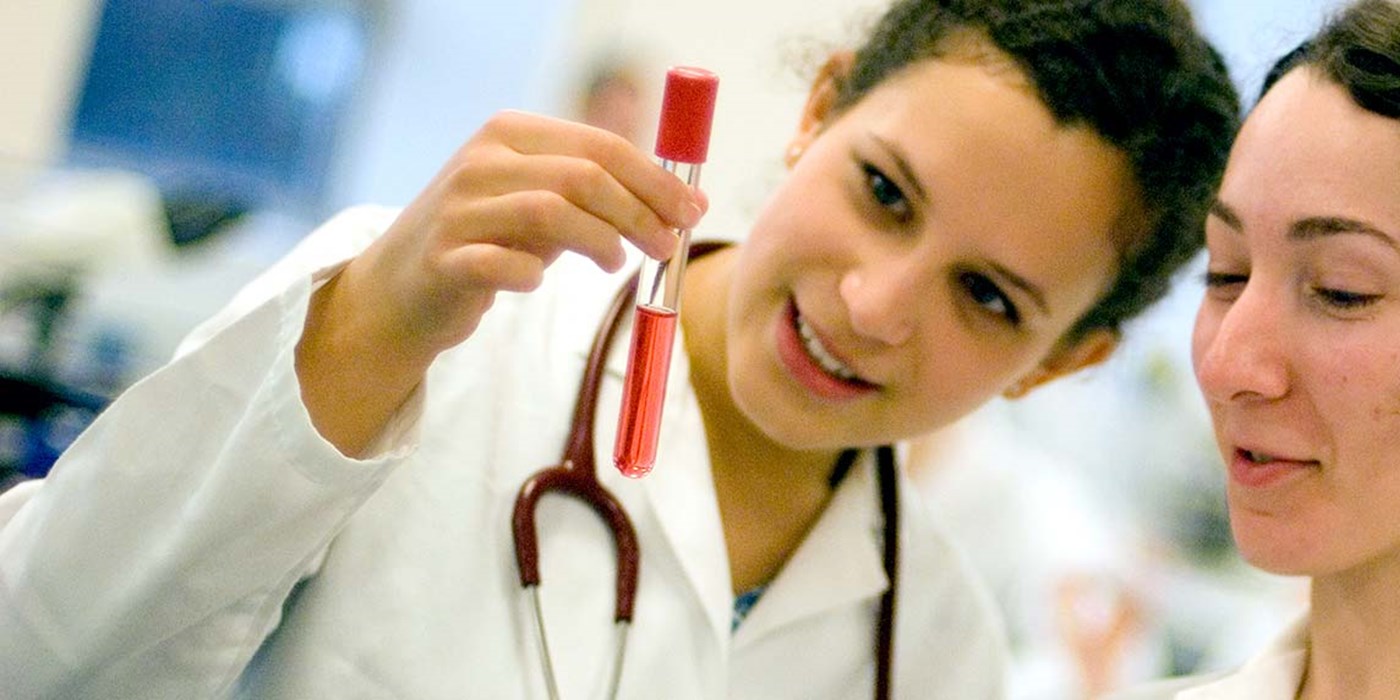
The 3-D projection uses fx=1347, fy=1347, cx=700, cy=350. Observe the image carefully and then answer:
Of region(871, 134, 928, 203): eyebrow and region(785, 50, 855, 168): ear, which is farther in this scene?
region(785, 50, 855, 168): ear

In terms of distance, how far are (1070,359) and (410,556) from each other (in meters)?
0.69

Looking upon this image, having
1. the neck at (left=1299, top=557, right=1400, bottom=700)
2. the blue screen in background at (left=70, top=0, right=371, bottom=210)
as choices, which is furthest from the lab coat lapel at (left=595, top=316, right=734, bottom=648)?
the blue screen in background at (left=70, top=0, right=371, bottom=210)

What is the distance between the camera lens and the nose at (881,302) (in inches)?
43.0

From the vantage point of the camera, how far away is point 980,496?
280 cm

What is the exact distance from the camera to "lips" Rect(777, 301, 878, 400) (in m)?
1.15

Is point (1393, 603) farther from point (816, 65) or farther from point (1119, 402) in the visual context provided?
point (1119, 402)

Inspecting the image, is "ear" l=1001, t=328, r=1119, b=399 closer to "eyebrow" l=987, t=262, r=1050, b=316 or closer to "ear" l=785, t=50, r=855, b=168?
"eyebrow" l=987, t=262, r=1050, b=316

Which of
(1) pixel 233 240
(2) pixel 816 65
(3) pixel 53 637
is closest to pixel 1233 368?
(2) pixel 816 65

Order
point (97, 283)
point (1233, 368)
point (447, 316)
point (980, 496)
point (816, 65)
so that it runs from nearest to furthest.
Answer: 1. point (447, 316)
2. point (1233, 368)
3. point (816, 65)
4. point (97, 283)
5. point (980, 496)

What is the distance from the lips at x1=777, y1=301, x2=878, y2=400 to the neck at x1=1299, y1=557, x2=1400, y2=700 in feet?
1.37

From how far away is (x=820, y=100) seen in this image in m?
1.33

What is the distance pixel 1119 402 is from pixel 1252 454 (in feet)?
6.36

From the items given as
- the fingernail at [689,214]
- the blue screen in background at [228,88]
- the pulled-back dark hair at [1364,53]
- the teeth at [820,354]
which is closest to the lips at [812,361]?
the teeth at [820,354]

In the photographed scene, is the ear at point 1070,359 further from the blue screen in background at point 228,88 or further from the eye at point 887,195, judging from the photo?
the blue screen in background at point 228,88
